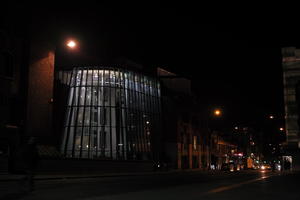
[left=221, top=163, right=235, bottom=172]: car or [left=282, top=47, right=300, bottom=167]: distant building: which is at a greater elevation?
[left=282, top=47, right=300, bottom=167]: distant building

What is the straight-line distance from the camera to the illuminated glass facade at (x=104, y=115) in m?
56.9

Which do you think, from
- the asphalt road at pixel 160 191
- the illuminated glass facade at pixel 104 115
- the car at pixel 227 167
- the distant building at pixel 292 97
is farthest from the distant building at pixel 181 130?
the asphalt road at pixel 160 191

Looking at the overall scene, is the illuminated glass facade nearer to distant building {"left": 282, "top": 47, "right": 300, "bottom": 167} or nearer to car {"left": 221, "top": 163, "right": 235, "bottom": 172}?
car {"left": 221, "top": 163, "right": 235, "bottom": 172}

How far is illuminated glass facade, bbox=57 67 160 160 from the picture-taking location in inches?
2239

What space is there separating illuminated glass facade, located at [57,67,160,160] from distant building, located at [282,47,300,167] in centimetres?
3301

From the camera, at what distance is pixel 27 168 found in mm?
14664

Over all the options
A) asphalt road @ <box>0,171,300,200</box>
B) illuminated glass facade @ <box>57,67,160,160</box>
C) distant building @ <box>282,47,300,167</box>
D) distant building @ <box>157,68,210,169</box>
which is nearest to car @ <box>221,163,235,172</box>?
distant building @ <box>157,68,210,169</box>

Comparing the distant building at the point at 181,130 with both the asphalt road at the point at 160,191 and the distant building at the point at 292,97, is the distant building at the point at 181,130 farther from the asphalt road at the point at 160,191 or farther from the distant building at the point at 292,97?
the asphalt road at the point at 160,191

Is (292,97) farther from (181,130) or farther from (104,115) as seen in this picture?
(104,115)

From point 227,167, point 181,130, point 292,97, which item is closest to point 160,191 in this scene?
point 227,167

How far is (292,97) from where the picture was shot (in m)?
87.4

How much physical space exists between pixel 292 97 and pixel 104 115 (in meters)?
42.9

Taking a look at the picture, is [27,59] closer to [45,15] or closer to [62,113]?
[45,15]

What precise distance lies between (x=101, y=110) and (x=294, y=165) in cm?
3691
